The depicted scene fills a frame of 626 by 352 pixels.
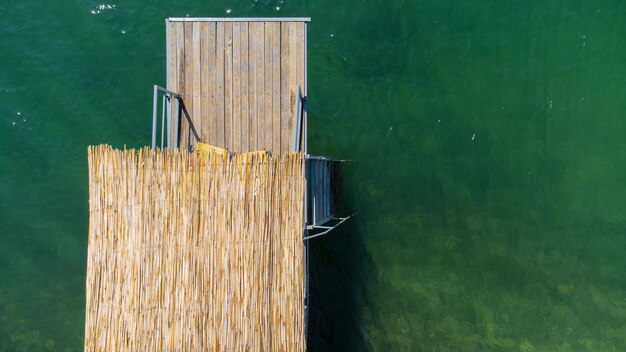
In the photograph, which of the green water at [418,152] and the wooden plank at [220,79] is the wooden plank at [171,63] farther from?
the green water at [418,152]

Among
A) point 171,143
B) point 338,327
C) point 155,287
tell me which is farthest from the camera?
point 338,327

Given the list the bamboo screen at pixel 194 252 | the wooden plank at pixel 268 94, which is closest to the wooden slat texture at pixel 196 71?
the wooden plank at pixel 268 94

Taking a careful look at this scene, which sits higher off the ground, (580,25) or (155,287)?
(580,25)

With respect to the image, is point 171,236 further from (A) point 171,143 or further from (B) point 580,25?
(B) point 580,25

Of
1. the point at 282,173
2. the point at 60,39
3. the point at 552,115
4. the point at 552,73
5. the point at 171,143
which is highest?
the point at 60,39

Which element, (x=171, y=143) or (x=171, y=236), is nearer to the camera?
(x=171, y=236)

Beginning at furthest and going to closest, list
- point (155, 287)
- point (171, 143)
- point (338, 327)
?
point (338, 327) < point (171, 143) < point (155, 287)

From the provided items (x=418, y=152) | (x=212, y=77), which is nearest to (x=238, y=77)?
(x=212, y=77)

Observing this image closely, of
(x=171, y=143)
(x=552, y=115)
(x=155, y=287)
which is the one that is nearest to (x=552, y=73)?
(x=552, y=115)
